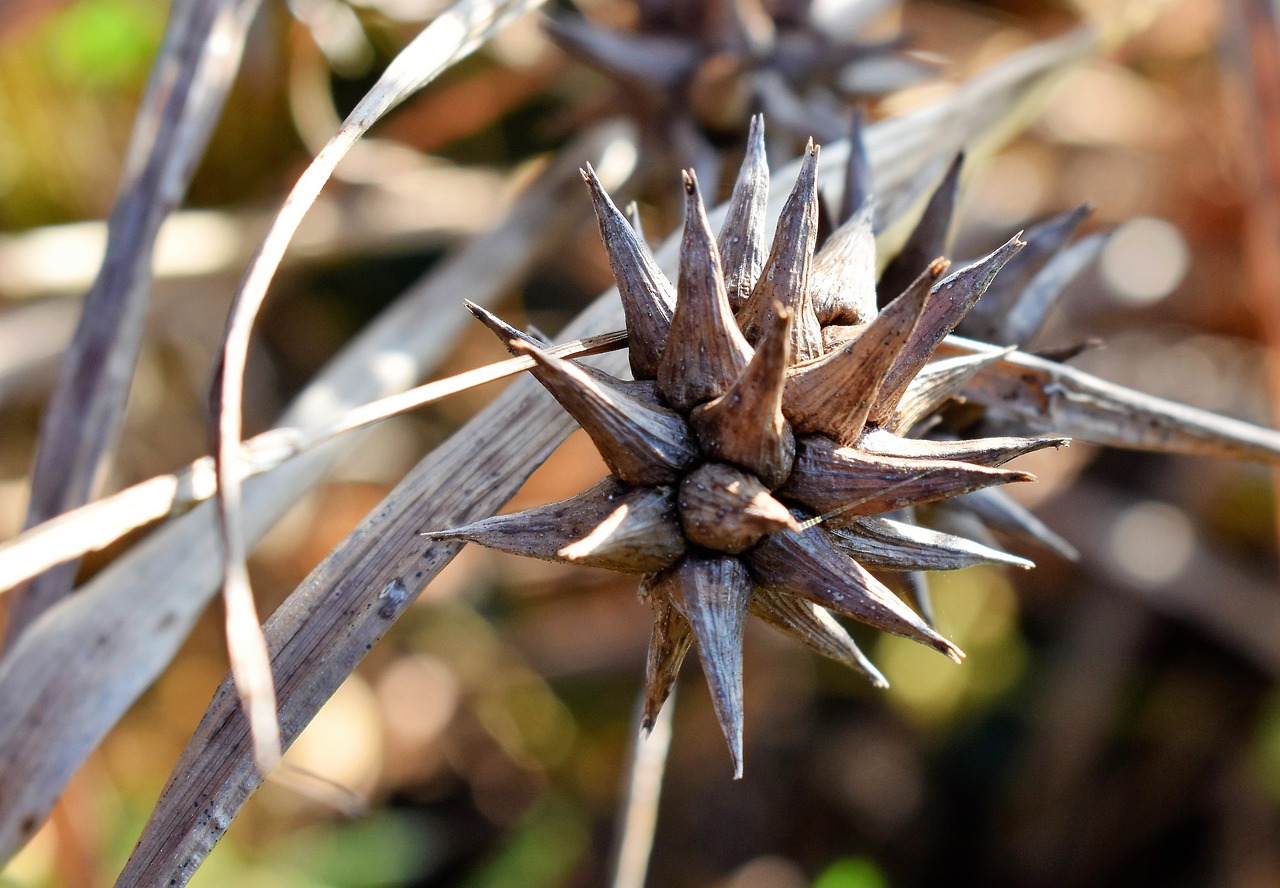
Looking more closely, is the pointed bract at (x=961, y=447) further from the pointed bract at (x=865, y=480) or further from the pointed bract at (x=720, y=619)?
the pointed bract at (x=720, y=619)

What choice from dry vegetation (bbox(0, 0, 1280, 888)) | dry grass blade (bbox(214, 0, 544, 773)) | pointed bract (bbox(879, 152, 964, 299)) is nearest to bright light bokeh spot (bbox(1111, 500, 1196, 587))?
dry vegetation (bbox(0, 0, 1280, 888))

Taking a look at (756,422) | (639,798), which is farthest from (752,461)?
(639,798)

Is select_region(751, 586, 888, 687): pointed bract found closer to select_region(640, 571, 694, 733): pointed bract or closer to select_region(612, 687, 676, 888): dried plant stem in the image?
select_region(640, 571, 694, 733): pointed bract

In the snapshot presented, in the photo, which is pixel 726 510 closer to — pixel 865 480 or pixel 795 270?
pixel 865 480

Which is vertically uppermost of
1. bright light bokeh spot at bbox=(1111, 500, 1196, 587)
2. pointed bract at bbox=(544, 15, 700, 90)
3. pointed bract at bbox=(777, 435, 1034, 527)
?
pointed bract at bbox=(544, 15, 700, 90)

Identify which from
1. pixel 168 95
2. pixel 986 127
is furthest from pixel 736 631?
pixel 168 95

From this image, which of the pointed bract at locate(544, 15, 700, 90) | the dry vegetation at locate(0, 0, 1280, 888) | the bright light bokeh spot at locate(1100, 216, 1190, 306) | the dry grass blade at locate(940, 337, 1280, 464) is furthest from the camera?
the bright light bokeh spot at locate(1100, 216, 1190, 306)
